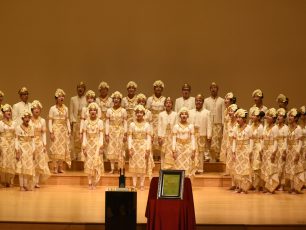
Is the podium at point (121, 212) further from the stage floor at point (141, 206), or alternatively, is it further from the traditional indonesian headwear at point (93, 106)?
the traditional indonesian headwear at point (93, 106)

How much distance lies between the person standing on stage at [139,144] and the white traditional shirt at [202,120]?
1.14m

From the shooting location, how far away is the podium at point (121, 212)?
24.8 feet

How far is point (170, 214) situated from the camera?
7488mm

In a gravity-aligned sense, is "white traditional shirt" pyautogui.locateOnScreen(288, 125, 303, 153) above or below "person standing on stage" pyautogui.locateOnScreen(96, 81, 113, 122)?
below

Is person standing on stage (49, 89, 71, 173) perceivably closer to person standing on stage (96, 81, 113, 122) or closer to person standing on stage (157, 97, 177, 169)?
person standing on stage (96, 81, 113, 122)

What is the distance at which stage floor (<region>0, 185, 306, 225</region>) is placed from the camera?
9281 millimetres

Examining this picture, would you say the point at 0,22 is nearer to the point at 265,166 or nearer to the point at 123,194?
the point at 265,166

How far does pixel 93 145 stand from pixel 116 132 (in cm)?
64

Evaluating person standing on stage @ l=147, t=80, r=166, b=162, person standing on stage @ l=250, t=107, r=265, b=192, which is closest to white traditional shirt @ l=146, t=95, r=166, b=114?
person standing on stage @ l=147, t=80, r=166, b=162

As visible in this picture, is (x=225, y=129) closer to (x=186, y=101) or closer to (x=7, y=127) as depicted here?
(x=186, y=101)

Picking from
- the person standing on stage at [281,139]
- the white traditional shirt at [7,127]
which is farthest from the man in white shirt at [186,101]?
the white traditional shirt at [7,127]

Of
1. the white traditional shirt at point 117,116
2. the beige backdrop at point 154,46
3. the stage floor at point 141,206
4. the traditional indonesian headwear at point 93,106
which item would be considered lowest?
the stage floor at point 141,206

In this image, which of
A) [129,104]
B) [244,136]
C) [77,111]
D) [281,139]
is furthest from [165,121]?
[281,139]

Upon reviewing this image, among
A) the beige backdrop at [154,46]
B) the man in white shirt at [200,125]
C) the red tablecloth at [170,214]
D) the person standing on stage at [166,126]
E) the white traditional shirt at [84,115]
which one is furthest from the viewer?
the beige backdrop at [154,46]
